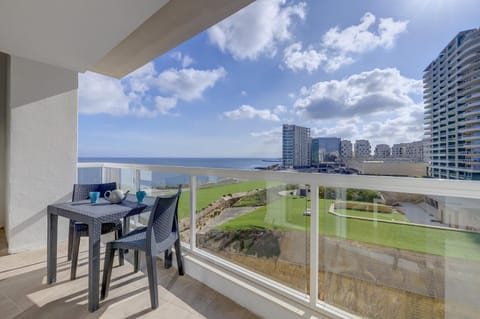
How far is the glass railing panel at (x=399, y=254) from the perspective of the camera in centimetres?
126

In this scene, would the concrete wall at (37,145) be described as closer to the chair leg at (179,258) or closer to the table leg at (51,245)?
the table leg at (51,245)

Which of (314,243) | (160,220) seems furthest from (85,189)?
(314,243)

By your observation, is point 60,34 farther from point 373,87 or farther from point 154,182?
point 373,87

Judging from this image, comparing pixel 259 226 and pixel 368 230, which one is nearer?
pixel 368 230

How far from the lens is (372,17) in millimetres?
3758

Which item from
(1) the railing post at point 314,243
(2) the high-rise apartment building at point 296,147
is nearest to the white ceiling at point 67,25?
(1) the railing post at point 314,243

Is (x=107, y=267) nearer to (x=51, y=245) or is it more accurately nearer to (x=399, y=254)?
(x=51, y=245)

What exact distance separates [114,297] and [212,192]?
129cm

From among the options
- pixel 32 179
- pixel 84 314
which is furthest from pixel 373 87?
pixel 32 179

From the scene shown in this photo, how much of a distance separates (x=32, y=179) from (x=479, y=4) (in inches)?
218

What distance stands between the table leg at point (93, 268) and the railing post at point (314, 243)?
171 cm

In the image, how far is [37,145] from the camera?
322 centimetres

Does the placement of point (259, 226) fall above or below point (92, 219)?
Answer: below

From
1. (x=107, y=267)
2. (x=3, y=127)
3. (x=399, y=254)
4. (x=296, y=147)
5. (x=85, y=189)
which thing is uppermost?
(x=3, y=127)
